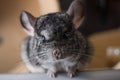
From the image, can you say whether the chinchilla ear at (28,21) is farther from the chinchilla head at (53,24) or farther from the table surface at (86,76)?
the table surface at (86,76)

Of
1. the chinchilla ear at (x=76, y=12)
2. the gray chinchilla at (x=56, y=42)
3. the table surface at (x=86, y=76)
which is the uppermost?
the chinchilla ear at (x=76, y=12)

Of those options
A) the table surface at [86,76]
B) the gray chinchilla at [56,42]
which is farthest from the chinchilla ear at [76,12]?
the table surface at [86,76]

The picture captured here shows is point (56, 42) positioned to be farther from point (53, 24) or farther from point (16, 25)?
point (16, 25)

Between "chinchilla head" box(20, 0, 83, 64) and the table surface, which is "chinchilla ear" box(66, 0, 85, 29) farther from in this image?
the table surface

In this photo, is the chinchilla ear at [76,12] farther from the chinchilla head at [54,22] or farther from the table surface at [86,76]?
the table surface at [86,76]

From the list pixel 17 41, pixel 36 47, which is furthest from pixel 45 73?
pixel 17 41

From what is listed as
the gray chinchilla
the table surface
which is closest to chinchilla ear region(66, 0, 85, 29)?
the gray chinchilla

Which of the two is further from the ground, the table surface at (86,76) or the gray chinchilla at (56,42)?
the gray chinchilla at (56,42)
